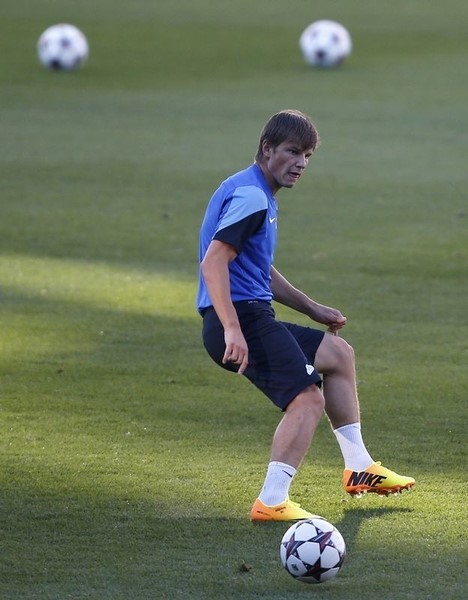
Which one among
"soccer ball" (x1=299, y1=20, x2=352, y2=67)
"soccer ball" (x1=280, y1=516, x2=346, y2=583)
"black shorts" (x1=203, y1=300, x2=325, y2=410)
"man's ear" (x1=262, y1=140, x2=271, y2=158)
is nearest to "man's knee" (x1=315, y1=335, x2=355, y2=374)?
"black shorts" (x1=203, y1=300, x2=325, y2=410)

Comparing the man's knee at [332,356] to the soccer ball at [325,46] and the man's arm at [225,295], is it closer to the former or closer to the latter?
the man's arm at [225,295]

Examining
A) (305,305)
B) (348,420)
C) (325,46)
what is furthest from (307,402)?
(325,46)

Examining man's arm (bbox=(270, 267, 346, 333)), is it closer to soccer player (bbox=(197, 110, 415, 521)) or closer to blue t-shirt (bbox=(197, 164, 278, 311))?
soccer player (bbox=(197, 110, 415, 521))

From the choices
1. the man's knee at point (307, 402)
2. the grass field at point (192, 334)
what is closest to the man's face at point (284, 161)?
the man's knee at point (307, 402)

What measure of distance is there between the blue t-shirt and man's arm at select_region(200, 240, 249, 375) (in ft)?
0.17

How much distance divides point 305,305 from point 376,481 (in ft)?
3.00

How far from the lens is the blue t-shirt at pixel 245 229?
5578 millimetres

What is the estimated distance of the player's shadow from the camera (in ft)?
18.0

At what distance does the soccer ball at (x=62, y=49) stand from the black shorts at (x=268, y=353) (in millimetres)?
20708

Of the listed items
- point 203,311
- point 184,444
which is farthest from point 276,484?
point 184,444

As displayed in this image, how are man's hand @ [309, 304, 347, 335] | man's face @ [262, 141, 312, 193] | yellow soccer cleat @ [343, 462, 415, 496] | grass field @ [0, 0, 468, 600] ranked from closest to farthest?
grass field @ [0, 0, 468, 600]
man's face @ [262, 141, 312, 193]
yellow soccer cleat @ [343, 462, 415, 496]
man's hand @ [309, 304, 347, 335]

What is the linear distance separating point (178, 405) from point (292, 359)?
206 cm

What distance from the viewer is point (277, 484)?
18.4 ft

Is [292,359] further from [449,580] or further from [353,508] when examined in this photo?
[449,580]
